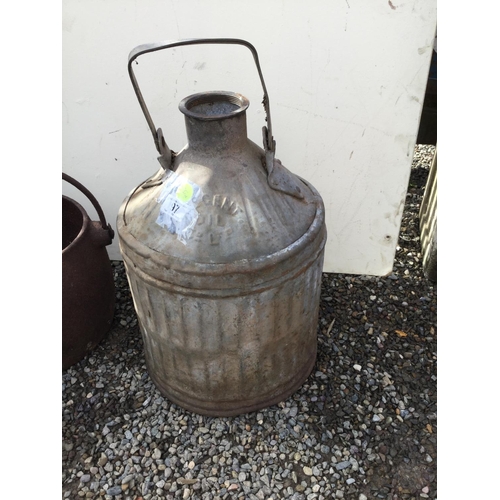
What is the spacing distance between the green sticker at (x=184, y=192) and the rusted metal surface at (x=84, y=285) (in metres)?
0.86

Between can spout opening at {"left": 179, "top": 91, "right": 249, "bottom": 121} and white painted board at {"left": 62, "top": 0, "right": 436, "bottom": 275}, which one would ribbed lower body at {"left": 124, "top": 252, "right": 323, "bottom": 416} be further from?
white painted board at {"left": 62, "top": 0, "right": 436, "bottom": 275}

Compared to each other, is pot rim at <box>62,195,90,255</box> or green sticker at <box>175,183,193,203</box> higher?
green sticker at <box>175,183,193,203</box>

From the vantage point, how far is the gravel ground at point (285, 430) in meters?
2.39

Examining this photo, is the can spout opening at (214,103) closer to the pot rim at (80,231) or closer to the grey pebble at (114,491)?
the pot rim at (80,231)

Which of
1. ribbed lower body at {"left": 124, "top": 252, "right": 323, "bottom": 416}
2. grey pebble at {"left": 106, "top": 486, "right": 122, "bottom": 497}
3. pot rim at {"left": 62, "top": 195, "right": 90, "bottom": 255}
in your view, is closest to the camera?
ribbed lower body at {"left": 124, "top": 252, "right": 323, "bottom": 416}

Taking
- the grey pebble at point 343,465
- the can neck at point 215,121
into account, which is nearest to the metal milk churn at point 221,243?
the can neck at point 215,121

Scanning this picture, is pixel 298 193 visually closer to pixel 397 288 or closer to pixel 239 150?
pixel 239 150

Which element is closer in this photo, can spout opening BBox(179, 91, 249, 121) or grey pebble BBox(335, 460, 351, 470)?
can spout opening BBox(179, 91, 249, 121)

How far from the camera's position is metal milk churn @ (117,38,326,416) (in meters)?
2.01

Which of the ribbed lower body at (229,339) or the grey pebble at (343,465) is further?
the grey pebble at (343,465)

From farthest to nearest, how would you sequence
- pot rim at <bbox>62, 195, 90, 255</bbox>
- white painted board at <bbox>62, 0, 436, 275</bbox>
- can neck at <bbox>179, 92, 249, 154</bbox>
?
pot rim at <bbox>62, 195, 90, 255</bbox> → white painted board at <bbox>62, 0, 436, 275</bbox> → can neck at <bbox>179, 92, 249, 154</bbox>

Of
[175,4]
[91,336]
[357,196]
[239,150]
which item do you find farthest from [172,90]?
[91,336]

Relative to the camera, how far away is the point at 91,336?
295 centimetres

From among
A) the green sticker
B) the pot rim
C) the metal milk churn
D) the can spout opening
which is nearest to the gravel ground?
the metal milk churn
